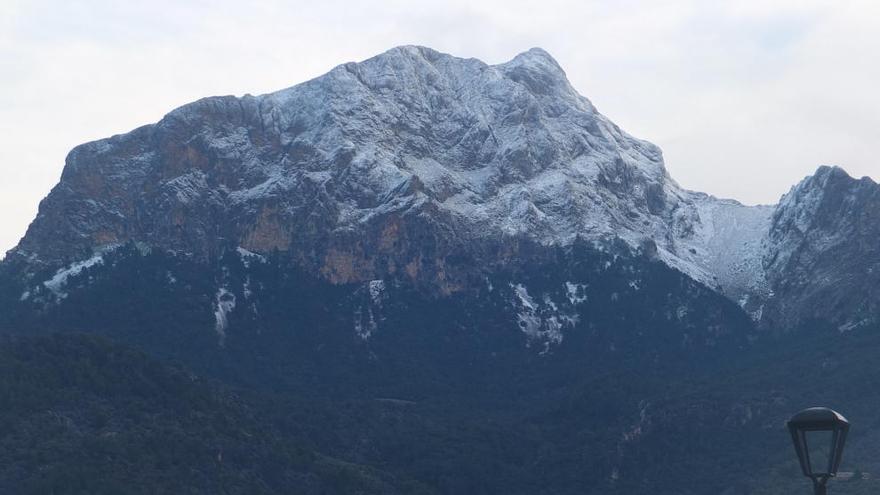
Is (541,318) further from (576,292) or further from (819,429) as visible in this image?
(819,429)

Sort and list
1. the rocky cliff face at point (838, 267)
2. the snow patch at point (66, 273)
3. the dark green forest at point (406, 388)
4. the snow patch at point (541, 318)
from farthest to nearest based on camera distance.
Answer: the snow patch at point (541, 318)
the snow patch at point (66, 273)
the rocky cliff face at point (838, 267)
the dark green forest at point (406, 388)

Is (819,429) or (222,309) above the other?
(222,309)

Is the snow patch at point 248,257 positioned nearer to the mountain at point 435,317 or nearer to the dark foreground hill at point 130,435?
the mountain at point 435,317

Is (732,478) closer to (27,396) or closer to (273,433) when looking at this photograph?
(273,433)

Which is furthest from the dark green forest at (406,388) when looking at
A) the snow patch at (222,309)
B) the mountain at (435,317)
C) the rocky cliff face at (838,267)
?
the rocky cliff face at (838,267)

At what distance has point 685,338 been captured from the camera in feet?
627

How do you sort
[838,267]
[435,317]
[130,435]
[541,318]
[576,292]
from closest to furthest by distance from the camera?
[130,435]
[541,318]
[838,267]
[435,317]
[576,292]

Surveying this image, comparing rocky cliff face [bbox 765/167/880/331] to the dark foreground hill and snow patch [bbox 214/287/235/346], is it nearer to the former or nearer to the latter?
snow patch [bbox 214/287/235/346]

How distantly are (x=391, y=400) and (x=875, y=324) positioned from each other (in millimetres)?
50531

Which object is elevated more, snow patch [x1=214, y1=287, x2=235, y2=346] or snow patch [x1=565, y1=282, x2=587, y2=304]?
snow patch [x1=565, y1=282, x2=587, y2=304]

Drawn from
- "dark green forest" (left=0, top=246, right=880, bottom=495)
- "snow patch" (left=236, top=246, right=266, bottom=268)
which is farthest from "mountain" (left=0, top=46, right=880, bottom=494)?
"dark green forest" (left=0, top=246, right=880, bottom=495)

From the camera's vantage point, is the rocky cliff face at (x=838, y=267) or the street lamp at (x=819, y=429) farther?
the rocky cliff face at (x=838, y=267)

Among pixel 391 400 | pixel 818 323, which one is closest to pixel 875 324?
pixel 818 323

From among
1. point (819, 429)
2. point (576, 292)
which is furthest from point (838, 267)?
point (819, 429)
